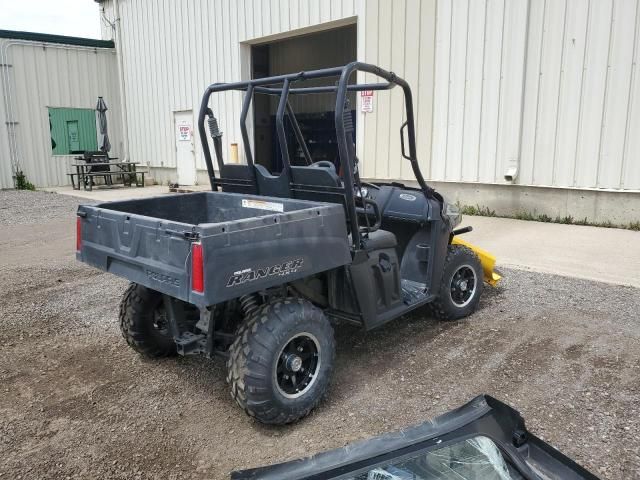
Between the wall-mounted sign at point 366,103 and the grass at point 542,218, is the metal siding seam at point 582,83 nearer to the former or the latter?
the grass at point 542,218

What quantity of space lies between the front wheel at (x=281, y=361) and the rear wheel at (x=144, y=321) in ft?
3.63

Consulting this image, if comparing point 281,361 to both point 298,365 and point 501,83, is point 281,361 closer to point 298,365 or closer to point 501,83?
point 298,365

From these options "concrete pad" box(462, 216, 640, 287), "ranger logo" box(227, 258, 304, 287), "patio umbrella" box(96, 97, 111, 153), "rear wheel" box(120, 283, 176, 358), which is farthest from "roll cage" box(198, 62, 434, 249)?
"patio umbrella" box(96, 97, 111, 153)

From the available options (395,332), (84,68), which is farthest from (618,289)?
(84,68)

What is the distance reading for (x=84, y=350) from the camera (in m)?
4.25

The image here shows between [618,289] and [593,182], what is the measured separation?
3.20 m

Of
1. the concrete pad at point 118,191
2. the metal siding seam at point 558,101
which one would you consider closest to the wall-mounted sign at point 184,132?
the concrete pad at point 118,191

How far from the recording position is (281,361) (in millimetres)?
3041

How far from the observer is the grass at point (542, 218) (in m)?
8.06

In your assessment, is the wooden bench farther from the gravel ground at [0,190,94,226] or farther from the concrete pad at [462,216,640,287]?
the concrete pad at [462,216,640,287]

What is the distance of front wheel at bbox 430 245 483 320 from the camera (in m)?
4.47

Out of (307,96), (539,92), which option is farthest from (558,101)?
(307,96)

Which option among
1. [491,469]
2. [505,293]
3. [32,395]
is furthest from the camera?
[505,293]

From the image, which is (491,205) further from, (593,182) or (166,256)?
(166,256)
